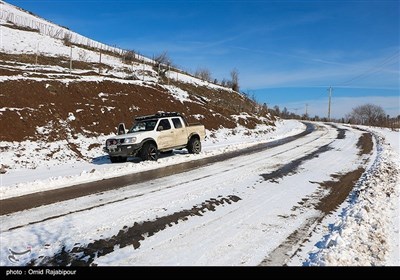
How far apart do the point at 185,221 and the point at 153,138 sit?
8.46m

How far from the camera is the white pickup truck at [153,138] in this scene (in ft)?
47.7

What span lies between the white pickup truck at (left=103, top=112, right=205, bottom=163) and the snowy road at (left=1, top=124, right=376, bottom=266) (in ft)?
11.8

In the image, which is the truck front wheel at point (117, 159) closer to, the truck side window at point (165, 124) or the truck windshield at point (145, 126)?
the truck windshield at point (145, 126)

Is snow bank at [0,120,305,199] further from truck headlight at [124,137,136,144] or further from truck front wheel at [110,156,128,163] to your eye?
truck headlight at [124,137,136,144]

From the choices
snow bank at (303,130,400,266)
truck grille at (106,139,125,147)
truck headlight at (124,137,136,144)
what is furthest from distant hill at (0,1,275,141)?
snow bank at (303,130,400,266)

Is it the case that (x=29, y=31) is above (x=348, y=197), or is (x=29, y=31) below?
above

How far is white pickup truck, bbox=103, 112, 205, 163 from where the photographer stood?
14.5 metres

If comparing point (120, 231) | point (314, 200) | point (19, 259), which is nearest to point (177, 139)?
point (314, 200)

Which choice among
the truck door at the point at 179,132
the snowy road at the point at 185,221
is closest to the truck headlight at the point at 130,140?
the truck door at the point at 179,132

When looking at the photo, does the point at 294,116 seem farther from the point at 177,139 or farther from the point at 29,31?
the point at 177,139

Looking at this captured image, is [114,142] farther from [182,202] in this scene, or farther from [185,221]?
[185,221]

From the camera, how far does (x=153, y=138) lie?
1508cm
